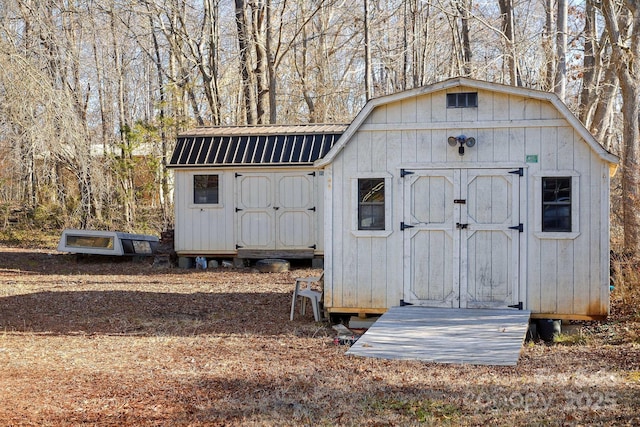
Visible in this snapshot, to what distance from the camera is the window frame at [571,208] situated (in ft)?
33.2

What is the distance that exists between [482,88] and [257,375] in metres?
5.14

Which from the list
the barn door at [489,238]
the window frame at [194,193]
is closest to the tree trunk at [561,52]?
the barn door at [489,238]

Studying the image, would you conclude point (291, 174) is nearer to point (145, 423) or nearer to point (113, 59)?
point (145, 423)

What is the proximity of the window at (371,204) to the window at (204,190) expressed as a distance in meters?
8.11

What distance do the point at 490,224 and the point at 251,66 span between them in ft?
57.6

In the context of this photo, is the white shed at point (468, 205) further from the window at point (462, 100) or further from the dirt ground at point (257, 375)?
the dirt ground at point (257, 375)

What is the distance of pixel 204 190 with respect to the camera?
60.4 ft

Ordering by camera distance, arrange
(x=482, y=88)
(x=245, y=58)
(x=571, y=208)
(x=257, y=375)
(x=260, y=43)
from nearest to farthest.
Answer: (x=257, y=375) → (x=571, y=208) → (x=482, y=88) → (x=260, y=43) → (x=245, y=58)

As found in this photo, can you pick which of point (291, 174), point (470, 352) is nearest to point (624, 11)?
point (291, 174)

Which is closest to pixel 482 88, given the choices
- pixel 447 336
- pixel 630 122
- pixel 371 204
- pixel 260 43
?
pixel 371 204

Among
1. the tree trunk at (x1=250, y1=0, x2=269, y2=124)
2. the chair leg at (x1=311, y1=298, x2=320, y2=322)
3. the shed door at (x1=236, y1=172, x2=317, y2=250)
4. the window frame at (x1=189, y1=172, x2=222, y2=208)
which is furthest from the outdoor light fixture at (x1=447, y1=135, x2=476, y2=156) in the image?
the tree trunk at (x1=250, y1=0, x2=269, y2=124)

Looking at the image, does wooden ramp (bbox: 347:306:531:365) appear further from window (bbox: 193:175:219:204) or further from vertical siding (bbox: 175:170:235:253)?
window (bbox: 193:175:219:204)

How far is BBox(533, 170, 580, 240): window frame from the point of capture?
10109mm

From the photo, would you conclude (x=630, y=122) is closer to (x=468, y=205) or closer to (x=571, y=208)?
(x=571, y=208)
